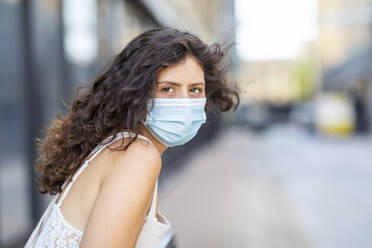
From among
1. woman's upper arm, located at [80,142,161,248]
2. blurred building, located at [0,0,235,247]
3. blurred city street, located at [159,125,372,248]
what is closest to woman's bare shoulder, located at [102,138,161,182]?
woman's upper arm, located at [80,142,161,248]

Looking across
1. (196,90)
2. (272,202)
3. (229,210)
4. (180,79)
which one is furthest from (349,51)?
(180,79)

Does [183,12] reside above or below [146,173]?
above

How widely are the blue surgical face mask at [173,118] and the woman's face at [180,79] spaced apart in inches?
1.0

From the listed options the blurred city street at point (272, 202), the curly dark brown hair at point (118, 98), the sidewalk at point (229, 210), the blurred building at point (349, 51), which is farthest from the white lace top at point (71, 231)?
the blurred building at point (349, 51)

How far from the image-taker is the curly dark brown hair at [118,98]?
1.44 meters

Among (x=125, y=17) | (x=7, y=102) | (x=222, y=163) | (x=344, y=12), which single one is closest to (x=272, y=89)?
(x=344, y=12)

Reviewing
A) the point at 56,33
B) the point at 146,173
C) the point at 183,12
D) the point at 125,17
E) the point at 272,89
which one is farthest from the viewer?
the point at 272,89

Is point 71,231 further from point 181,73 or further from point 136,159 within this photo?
point 181,73

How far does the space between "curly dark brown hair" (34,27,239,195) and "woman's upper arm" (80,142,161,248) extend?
0.39 feet

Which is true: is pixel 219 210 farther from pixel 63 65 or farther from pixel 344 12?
pixel 344 12

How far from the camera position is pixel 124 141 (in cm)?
136

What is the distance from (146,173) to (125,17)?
6.88m

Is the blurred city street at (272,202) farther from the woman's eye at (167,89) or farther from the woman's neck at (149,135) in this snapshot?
the woman's eye at (167,89)

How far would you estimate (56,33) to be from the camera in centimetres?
478
